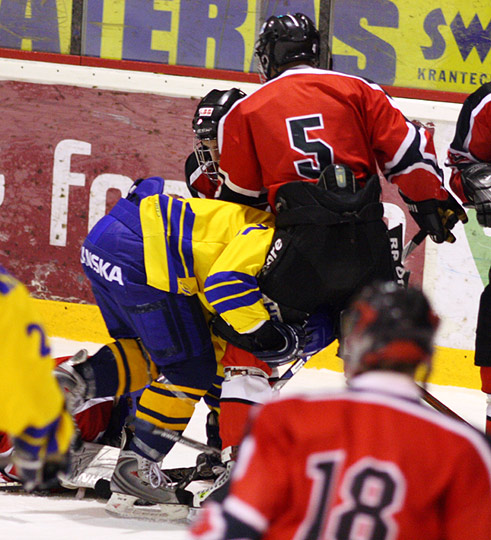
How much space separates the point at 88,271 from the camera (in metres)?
2.89

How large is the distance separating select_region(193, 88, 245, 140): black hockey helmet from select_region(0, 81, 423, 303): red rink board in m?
1.77

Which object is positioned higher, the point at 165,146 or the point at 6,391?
the point at 165,146

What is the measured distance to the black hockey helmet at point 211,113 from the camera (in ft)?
9.23

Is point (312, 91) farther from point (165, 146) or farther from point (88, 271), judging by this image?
point (165, 146)

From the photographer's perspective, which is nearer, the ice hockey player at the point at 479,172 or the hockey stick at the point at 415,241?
the ice hockey player at the point at 479,172

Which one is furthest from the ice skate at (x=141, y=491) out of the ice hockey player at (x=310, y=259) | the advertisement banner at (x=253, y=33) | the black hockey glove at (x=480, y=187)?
the advertisement banner at (x=253, y=33)

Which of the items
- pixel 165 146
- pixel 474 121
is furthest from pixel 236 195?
pixel 165 146

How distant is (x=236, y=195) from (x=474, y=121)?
65 cm

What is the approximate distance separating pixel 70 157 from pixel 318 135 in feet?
7.57

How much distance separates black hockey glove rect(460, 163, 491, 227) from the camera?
2.71m

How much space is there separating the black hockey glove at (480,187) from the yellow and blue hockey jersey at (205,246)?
52 cm

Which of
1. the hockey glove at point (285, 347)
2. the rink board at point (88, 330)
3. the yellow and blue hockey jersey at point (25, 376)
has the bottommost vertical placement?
the rink board at point (88, 330)

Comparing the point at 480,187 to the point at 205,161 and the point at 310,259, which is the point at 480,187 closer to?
the point at 310,259

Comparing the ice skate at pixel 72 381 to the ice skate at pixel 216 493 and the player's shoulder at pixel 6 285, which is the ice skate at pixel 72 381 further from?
the player's shoulder at pixel 6 285
